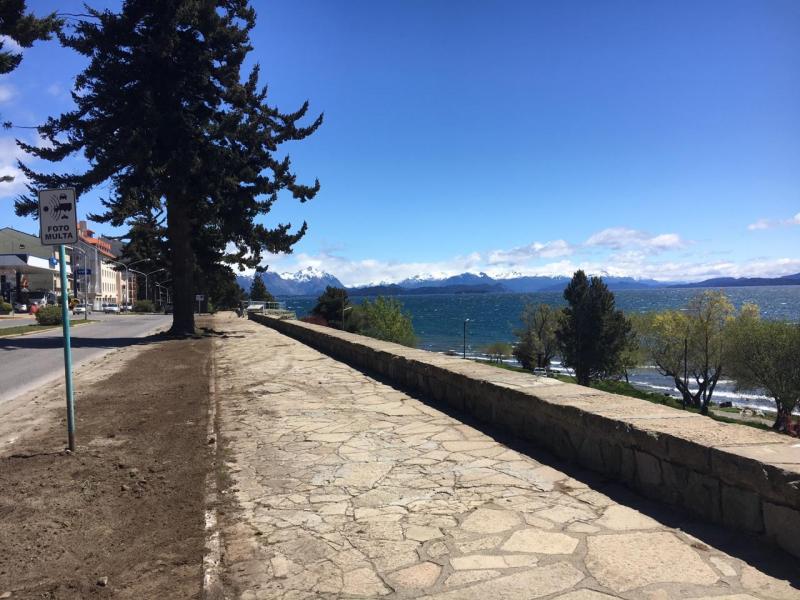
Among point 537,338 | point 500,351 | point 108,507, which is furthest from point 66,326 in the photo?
point 500,351

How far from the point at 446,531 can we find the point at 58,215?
5.01 metres

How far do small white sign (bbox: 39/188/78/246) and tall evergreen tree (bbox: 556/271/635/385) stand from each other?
63.3m

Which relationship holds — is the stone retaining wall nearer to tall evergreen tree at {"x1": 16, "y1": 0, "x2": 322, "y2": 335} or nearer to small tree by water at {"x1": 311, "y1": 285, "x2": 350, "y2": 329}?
tall evergreen tree at {"x1": 16, "y1": 0, "x2": 322, "y2": 335}

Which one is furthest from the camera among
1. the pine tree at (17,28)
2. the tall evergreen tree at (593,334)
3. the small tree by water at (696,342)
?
the tall evergreen tree at (593,334)

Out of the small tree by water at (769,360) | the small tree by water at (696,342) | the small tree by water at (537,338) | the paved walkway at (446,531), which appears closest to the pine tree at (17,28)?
the paved walkway at (446,531)

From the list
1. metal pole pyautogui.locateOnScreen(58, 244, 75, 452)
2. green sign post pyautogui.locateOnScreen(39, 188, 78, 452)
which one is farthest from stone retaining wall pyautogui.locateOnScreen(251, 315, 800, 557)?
green sign post pyautogui.locateOnScreen(39, 188, 78, 452)

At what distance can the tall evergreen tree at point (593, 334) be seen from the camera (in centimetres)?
6531

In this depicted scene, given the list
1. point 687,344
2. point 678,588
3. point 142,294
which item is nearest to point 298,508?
point 678,588

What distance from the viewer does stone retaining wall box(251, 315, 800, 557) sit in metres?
3.31

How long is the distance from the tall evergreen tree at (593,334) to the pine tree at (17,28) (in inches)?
2311

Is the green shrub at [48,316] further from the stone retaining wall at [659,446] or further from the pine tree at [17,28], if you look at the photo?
the stone retaining wall at [659,446]

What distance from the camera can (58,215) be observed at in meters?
5.95

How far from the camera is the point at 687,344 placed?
5766 centimetres

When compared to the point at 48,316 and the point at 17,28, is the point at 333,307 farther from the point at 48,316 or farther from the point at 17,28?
the point at 17,28
